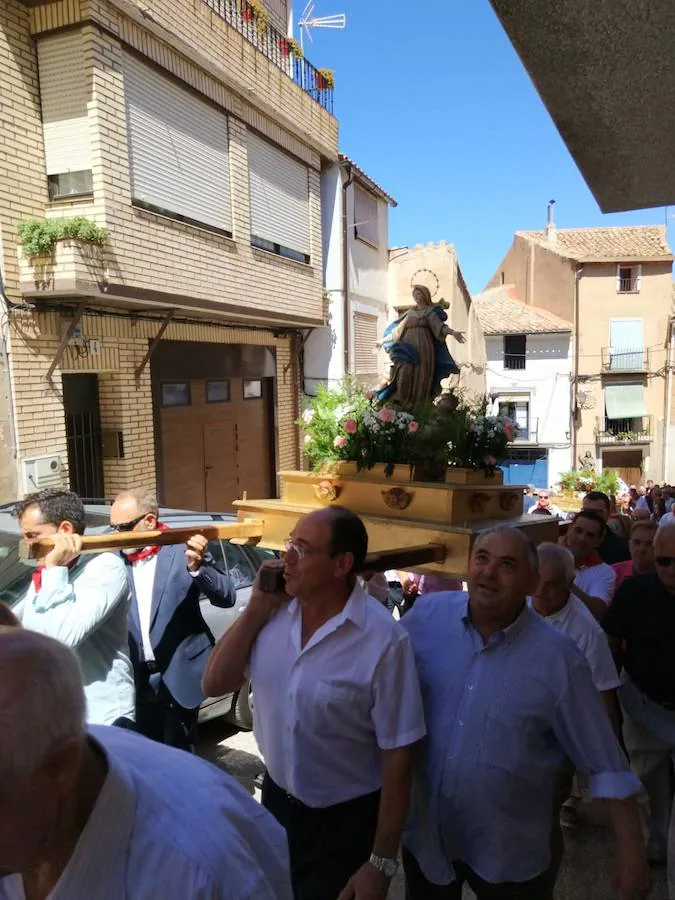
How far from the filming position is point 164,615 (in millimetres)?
3193

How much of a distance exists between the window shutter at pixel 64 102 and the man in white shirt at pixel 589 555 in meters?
6.49

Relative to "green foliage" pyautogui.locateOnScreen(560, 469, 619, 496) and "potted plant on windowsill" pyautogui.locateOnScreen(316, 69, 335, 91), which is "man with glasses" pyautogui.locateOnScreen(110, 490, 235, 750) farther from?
"potted plant on windowsill" pyautogui.locateOnScreen(316, 69, 335, 91)

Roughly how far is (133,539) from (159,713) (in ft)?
5.00

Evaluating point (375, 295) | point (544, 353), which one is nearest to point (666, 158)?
point (375, 295)

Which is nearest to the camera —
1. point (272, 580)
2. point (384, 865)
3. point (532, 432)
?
point (384, 865)

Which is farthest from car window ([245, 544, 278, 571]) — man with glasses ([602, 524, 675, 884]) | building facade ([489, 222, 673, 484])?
building facade ([489, 222, 673, 484])

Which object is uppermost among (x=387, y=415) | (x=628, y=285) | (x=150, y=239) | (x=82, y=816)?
(x=628, y=285)

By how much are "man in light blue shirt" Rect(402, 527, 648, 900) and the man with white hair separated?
1.01m

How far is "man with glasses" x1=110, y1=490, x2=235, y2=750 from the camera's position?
Answer: 3164mm

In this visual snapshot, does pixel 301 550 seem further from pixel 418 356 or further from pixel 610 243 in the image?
pixel 610 243

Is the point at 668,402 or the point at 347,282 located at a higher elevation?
the point at 347,282

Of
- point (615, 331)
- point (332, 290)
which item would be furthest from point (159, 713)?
point (615, 331)

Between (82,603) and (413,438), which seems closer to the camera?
(82,603)

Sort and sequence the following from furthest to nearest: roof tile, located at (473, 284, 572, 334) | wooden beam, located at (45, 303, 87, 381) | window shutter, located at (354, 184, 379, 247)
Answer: roof tile, located at (473, 284, 572, 334), window shutter, located at (354, 184, 379, 247), wooden beam, located at (45, 303, 87, 381)
